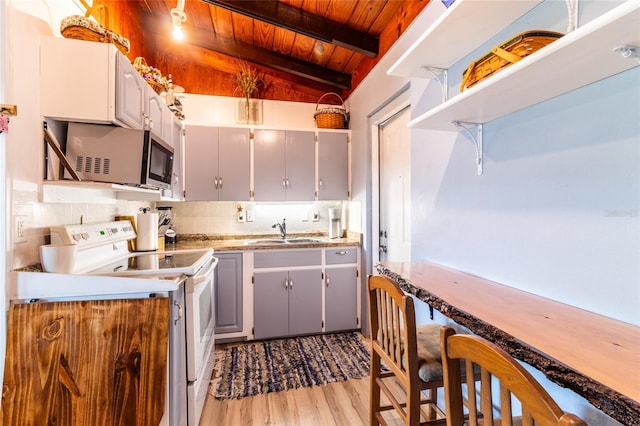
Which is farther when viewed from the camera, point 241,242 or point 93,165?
point 241,242

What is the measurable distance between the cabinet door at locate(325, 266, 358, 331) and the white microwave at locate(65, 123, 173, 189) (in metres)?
1.88

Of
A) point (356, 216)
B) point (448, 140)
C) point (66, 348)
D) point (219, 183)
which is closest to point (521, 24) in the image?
point (448, 140)

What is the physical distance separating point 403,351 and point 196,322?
1.12 meters

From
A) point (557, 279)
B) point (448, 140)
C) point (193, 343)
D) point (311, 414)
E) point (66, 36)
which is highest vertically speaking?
point (66, 36)

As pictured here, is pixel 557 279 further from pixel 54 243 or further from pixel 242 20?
pixel 242 20

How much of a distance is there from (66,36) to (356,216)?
251 cm

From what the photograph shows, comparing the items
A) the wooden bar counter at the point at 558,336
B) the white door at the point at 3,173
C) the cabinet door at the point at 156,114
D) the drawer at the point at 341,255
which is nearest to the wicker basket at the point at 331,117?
the drawer at the point at 341,255

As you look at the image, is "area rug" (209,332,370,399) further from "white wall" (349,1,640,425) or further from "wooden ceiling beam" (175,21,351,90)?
"wooden ceiling beam" (175,21,351,90)

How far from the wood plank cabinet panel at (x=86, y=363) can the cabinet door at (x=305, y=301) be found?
61.2 inches

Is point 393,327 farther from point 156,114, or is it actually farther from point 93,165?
point 156,114

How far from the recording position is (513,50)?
0.93m

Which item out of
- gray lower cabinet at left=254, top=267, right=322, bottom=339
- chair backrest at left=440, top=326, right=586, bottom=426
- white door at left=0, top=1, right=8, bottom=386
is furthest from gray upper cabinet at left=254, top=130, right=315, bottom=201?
chair backrest at left=440, top=326, right=586, bottom=426

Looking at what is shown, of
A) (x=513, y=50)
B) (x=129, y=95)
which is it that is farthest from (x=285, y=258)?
(x=513, y=50)

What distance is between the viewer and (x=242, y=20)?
8.83ft
